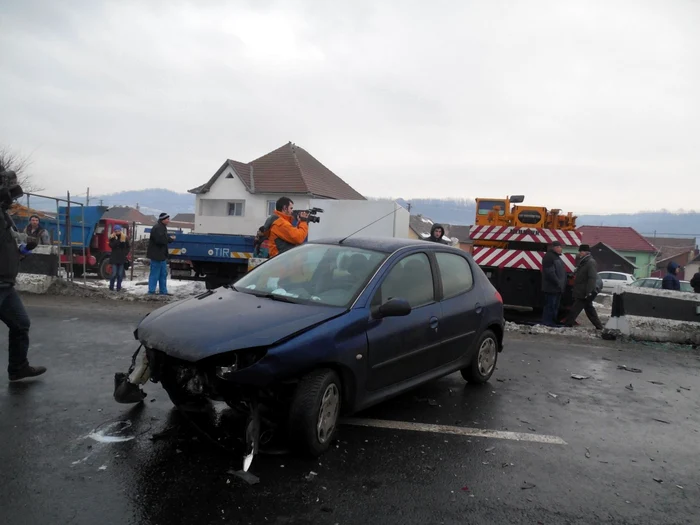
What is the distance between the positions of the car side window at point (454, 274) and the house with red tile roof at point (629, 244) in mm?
55528

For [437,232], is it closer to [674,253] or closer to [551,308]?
[551,308]

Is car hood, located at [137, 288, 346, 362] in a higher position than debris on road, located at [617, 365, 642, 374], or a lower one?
higher

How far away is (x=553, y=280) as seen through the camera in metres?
10.0

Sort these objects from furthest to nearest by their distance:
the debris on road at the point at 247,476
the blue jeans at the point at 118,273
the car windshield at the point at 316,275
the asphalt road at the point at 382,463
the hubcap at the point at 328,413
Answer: the blue jeans at the point at 118,273, the car windshield at the point at 316,275, the hubcap at the point at 328,413, the debris on road at the point at 247,476, the asphalt road at the point at 382,463

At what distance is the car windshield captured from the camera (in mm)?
4121

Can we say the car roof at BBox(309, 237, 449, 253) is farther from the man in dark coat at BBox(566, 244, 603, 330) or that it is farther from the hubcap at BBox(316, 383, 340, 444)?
the man in dark coat at BBox(566, 244, 603, 330)

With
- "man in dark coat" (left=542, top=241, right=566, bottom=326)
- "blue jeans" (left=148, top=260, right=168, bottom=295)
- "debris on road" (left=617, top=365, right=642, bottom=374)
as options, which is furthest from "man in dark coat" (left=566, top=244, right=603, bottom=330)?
"blue jeans" (left=148, top=260, right=168, bottom=295)

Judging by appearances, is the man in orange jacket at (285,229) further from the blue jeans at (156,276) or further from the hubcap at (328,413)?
the blue jeans at (156,276)

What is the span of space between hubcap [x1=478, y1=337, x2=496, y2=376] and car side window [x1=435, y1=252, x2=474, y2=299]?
27.4 inches

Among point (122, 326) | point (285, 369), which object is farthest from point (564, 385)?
point (122, 326)

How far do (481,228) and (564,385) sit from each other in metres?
6.55

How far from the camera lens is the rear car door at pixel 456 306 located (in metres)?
4.77

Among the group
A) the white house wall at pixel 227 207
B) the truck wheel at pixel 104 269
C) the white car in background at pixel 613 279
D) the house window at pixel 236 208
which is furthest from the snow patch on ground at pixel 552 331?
the house window at pixel 236 208

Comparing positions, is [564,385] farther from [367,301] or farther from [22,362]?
[22,362]
